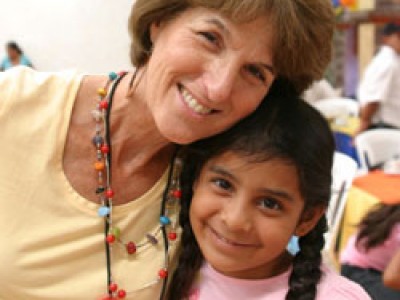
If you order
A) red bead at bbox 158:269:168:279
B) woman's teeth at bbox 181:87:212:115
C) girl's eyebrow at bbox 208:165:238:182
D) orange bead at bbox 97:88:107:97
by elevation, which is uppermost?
woman's teeth at bbox 181:87:212:115

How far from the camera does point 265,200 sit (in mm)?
1140

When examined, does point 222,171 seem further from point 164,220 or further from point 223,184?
point 164,220

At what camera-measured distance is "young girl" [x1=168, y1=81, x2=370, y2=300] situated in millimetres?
1129

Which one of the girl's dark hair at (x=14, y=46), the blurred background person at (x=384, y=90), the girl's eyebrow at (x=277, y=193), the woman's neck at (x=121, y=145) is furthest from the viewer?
the blurred background person at (x=384, y=90)

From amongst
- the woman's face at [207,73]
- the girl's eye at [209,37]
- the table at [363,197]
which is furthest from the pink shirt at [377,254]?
the girl's eye at [209,37]

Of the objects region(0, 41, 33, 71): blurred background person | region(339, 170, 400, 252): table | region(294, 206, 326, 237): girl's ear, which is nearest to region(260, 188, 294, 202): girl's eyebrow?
region(294, 206, 326, 237): girl's ear

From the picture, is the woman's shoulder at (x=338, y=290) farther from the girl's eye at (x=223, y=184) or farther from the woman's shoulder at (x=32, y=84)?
the woman's shoulder at (x=32, y=84)

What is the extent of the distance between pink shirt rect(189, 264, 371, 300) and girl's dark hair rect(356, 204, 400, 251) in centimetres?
106

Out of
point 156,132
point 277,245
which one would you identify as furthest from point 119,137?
point 277,245

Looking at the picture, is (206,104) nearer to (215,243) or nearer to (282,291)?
(215,243)

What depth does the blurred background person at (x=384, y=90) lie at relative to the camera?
183 inches

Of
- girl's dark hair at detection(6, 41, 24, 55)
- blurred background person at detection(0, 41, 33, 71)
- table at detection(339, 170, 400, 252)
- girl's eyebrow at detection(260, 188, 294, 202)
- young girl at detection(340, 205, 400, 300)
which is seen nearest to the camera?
girl's eyebrow at detection(260, 188, 294, 202)

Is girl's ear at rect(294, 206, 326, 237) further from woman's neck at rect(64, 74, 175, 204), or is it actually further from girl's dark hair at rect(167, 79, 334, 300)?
woman's neck at rect(64, 74, 175, 204)

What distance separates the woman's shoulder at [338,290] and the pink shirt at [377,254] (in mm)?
1095
